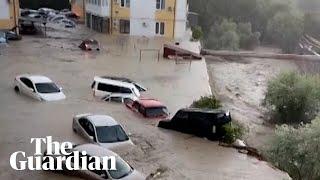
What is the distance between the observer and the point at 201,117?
19906 mm

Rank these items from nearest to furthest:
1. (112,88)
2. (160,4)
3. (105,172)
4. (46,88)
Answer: (105,172) → (46,88) → (112,88) → (160,4)

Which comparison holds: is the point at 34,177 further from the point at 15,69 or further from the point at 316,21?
the point at 316,21

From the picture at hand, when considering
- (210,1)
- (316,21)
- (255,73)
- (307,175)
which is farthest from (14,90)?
(316,21)

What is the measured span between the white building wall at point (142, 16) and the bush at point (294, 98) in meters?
21.6

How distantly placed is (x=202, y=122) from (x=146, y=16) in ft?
104

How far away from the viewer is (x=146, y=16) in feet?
164

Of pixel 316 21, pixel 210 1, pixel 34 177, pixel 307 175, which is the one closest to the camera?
pixel 34 177

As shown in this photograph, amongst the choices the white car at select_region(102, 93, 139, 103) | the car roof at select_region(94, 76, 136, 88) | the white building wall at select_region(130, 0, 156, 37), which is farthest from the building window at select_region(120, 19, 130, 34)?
the white car at select_region(102, 93, 139, 103)

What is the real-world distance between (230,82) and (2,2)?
73.2 feet

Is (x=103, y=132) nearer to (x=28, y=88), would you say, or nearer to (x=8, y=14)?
(x=28, y=88)

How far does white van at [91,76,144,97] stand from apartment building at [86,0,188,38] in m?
24.4

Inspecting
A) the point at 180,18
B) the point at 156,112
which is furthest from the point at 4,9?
the point at 156,112

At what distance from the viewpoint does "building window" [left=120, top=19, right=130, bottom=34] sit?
50438 millimetres

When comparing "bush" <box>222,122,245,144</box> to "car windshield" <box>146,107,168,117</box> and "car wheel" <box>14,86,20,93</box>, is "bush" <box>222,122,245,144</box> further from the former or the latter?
"car wheel" <box>14,86,20,93</box>
